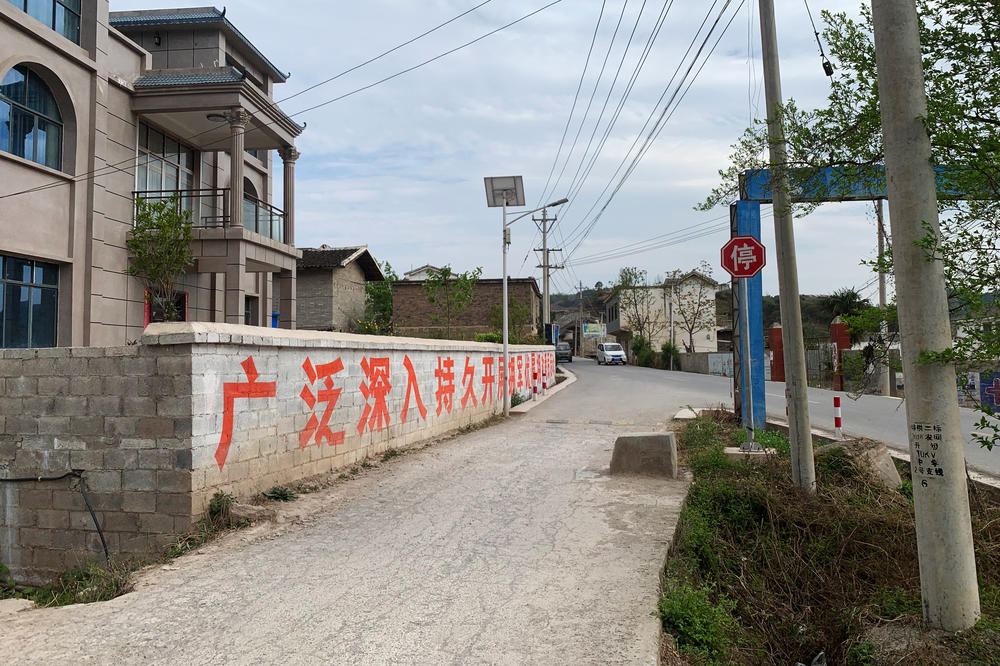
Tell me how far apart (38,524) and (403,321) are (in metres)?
43.1

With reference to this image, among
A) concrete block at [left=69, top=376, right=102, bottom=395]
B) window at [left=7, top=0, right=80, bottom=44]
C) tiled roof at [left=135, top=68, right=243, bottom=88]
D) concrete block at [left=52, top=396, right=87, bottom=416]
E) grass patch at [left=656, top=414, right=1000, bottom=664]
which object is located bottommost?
grass patch at [left=656, top=414, right=1000, bottom=664]

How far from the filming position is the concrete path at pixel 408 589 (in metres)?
3.75

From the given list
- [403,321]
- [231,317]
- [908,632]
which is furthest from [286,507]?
[403,321]

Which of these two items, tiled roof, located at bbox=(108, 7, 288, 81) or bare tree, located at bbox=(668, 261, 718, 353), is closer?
tiled roof, located at bbox=(108, 7, 288, 81)

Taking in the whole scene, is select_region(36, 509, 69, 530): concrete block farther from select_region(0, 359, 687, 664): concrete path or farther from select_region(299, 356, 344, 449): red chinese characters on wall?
select_region(299, 356, 344, 449): red chinese characters on wall

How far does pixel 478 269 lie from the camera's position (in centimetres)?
3469

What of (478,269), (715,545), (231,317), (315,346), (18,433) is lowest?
(715,545)

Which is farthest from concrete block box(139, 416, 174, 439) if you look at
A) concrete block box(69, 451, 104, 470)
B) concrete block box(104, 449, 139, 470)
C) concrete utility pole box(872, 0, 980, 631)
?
concrete utility pole box(872, 0, 980, 631)

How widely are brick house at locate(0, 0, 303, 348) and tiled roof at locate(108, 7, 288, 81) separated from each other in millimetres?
38

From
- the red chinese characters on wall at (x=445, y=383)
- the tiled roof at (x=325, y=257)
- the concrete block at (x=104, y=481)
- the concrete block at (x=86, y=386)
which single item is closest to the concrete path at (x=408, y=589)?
the concrete block at (x=104, y=481)

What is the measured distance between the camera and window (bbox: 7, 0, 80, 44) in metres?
13.3

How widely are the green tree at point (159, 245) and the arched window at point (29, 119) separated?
193 centimetres

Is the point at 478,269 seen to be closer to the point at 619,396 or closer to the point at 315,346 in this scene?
the point at 619,396

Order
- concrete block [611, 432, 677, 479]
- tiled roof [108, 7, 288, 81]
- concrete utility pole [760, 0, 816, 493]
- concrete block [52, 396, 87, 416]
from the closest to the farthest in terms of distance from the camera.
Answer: concrete block [52, 396, 87, 416]
concrete utility pole [760, 0, 816, 493]
concrete block [611, 432, 677, 479]
tiled roof [108, 7, 288, 81]
